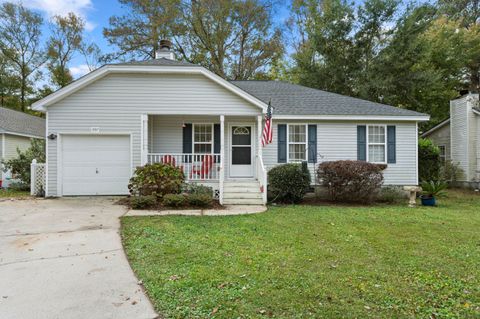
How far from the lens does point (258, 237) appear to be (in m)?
5.64

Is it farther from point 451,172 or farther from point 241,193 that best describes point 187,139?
point 451,172

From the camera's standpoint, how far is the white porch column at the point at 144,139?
10.1 metres

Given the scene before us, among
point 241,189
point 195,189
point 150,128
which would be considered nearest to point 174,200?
point 195,189

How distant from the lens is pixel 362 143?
39.7 ft

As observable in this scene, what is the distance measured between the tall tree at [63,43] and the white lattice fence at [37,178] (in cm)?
2203

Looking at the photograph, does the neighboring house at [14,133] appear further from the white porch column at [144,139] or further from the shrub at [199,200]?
the shrub at [199,200]

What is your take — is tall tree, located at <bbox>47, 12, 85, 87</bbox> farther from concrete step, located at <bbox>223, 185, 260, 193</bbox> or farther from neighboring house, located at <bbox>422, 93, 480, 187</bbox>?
neighboring house, located at <bbox>422, 93, 480, 187</bbox>

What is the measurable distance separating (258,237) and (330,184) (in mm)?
5346

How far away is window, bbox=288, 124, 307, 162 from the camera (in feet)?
39.4

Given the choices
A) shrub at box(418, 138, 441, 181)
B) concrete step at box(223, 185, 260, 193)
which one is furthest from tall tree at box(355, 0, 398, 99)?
concrete step at box(223, 185, 260, 193)

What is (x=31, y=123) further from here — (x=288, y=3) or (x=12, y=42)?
(x=288, y=3)

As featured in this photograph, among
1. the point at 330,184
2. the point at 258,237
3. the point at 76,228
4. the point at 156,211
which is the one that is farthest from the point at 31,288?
the point at 330,184

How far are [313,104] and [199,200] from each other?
6684 mm

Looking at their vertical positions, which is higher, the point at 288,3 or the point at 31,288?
the point at 288,3
